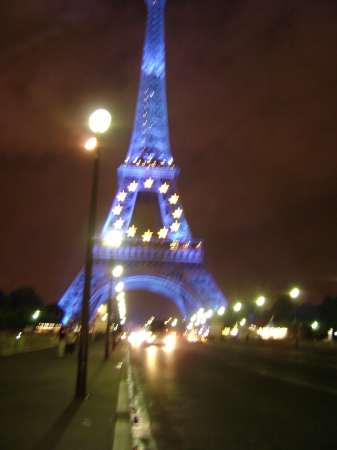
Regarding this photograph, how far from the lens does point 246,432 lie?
7695mm

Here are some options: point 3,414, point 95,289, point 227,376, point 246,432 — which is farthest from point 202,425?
point 95,289

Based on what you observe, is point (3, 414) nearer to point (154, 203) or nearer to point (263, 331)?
point (154, 203)

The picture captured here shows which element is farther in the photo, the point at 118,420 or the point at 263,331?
the point at 263,331

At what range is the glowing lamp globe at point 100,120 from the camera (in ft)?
36.6

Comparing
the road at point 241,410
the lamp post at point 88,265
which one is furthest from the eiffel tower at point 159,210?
the lamp post at point 88,265

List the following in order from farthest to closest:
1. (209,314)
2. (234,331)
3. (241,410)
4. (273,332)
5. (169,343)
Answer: (273,332) < (234,331) < (209,314) < (169,343) < (241,410)

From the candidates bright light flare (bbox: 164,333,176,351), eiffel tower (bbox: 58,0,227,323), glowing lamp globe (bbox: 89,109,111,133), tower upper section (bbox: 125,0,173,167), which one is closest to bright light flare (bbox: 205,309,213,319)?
eiffel tower (bbox: 58,0,227,323)

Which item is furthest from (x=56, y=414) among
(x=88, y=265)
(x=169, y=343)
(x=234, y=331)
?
(x=234, y=331)

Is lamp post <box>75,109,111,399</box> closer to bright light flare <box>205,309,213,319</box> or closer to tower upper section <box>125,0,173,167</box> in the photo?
bright light flare <box>205,309,213,319</box>

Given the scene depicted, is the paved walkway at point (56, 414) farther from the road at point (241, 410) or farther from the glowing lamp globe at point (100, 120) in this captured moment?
the glowing lamp globe at point (100, 120)

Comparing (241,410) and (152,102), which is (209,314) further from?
(241,410)

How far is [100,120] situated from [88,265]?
307 centimetres

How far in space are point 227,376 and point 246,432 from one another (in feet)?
29.2

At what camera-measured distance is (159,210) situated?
7156cm
